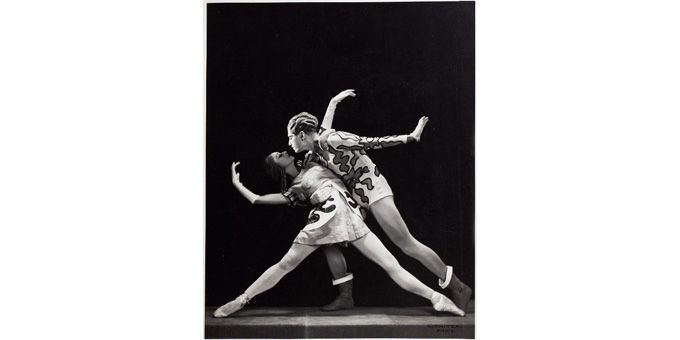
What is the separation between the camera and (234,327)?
8.75 feet

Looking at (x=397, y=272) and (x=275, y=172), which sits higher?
(x=275, y=172)

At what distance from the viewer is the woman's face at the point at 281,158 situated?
8.98 ft

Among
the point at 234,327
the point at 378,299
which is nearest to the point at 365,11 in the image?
the point at 378,299

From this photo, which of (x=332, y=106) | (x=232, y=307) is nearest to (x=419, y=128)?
(x=332, y=106)

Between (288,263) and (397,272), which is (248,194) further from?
(397,272)

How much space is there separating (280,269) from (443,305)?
31.7 inches

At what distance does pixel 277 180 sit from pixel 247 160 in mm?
176

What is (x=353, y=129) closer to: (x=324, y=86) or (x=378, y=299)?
Result: (x=324, y=86)

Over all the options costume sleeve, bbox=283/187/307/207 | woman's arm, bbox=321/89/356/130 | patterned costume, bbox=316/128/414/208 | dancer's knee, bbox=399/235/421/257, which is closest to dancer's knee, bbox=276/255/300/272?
costume sleeve, bbox=283/187/307/207

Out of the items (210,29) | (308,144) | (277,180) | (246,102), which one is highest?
(210,29)

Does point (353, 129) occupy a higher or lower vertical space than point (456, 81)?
lower

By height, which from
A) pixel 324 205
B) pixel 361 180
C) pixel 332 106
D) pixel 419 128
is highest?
pixel 332 106

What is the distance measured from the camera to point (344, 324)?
8.70 feet

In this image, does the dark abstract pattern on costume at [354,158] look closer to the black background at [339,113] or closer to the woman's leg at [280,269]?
the black background at [339,113]
